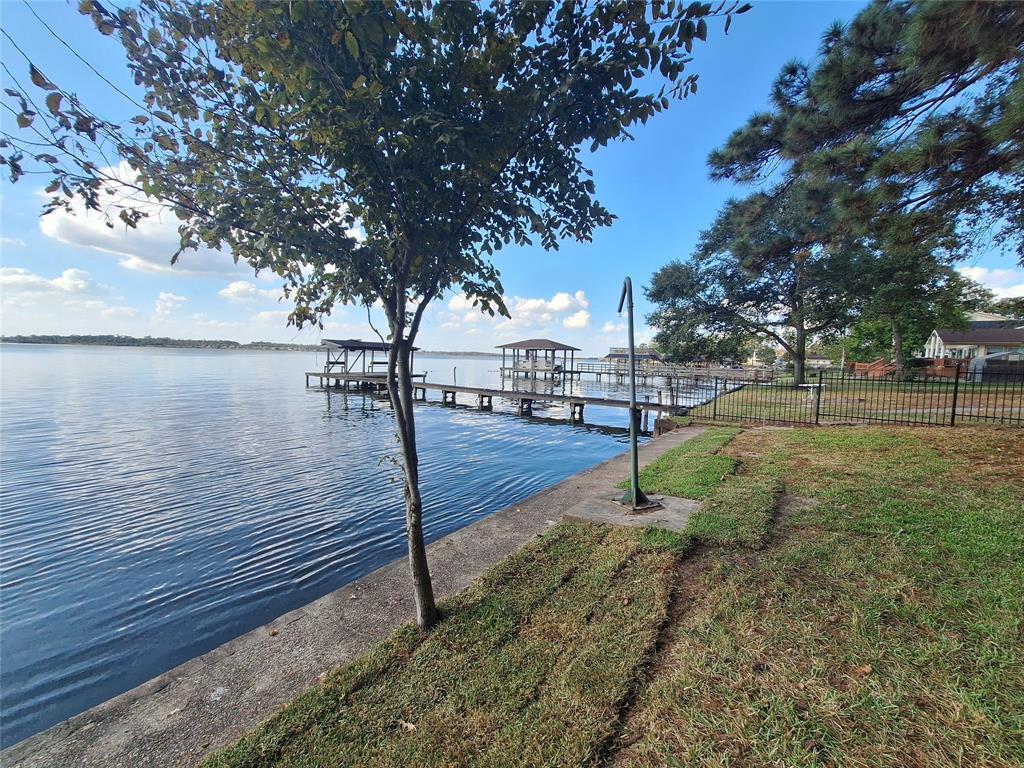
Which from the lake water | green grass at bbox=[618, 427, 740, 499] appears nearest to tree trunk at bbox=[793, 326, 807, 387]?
the lake water

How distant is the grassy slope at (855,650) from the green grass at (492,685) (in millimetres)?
261

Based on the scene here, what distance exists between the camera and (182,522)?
7031 mm

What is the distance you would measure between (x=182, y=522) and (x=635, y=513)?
7.20 m

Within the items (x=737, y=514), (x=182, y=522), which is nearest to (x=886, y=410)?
(x=737, y=514)

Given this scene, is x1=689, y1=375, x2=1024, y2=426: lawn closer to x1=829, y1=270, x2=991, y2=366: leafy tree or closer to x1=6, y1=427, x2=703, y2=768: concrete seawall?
x1=829, y1=270, x2=991, y2=366: leafy tree

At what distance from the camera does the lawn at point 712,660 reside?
1.95 m

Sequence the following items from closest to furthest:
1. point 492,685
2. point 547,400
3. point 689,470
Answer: point 492,685, point 689,470, point 547,400

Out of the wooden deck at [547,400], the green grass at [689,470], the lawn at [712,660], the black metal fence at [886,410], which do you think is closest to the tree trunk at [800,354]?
the black metal fence at [886,410]

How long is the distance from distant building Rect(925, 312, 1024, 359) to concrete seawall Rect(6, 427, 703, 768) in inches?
1811

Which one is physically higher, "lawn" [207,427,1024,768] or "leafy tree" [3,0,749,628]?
"leafy tree" [3,0,749,628]

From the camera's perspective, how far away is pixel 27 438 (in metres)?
13.1

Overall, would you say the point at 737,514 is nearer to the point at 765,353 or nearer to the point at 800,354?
the point at 800,354

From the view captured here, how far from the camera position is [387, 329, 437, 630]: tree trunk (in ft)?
9.09

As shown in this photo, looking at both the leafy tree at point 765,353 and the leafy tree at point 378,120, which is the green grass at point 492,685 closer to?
the leafy tree at point 378,120
